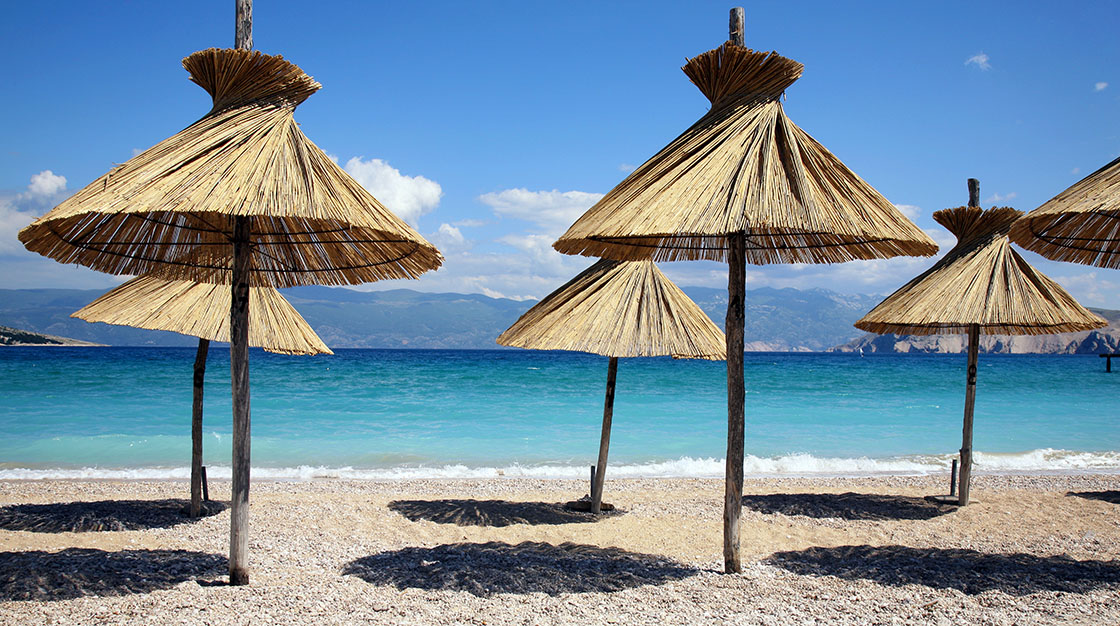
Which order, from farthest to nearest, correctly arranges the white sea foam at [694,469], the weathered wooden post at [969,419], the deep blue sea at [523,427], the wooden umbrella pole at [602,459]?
the deep blue sea at [523,427]
the white sea foam at [694,469]
the weathered wooden post at [969,419]
the wooden umbrella pole at [602,459]

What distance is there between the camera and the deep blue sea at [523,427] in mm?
11031

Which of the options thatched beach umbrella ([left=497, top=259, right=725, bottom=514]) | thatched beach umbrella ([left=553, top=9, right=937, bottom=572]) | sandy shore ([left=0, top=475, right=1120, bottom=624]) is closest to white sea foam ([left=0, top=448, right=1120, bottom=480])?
sandy shore ([left=0, top=475, right=1120, bottom=624])

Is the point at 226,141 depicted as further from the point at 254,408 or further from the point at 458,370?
the point at 458,370

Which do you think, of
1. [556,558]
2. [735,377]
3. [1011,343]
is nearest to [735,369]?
[735,377]

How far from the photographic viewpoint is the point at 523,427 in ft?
51.2

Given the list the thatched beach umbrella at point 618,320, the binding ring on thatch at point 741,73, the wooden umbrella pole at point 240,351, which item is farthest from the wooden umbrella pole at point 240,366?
the binding ring on thatch at point 741,73

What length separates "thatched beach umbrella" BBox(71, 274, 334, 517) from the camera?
5488 mm

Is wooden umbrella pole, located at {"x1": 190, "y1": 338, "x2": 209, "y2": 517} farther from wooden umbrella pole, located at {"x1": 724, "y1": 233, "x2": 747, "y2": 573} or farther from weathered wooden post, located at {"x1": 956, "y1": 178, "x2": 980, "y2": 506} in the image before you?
weathered wooden post, located at {"x1": 956, "y1": 178, "x2": 980, "y2": 506}

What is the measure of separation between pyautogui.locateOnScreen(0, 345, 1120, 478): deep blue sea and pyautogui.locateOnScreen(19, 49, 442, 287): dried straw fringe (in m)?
5.57

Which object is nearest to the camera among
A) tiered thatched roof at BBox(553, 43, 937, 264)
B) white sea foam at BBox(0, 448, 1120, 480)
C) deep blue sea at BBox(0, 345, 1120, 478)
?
tiered thatched roof at BBox(553, 43, 937, 264)

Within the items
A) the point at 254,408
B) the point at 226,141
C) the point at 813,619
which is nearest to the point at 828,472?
the point at 813,619

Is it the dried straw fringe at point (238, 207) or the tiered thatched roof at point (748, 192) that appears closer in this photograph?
the dried straw fringe at point (238, 207)

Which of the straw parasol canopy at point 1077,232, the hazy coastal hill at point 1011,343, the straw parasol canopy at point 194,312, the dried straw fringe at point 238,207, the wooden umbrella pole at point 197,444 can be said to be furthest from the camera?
the hazy coastal hill at point 1011,343

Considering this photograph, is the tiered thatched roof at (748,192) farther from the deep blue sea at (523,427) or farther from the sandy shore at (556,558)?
the deep blue sea at (523,427)
